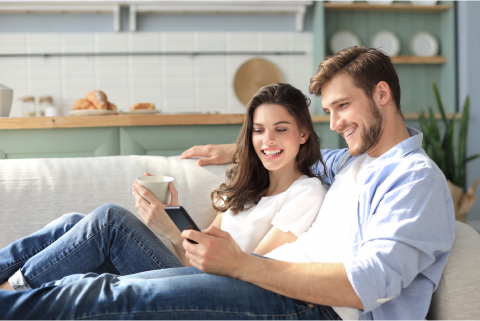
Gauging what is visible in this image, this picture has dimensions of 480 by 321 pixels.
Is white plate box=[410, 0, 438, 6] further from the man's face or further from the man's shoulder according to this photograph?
the man's shoulder

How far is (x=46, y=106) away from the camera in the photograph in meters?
3.43

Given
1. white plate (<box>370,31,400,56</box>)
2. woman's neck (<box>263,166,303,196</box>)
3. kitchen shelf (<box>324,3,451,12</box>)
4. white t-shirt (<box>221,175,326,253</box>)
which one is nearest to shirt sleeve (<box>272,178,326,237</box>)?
white t-shirt (<box>221,175,326,253</box>)

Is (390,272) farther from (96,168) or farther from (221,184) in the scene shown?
(96,168)

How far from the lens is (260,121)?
1500 millimetres

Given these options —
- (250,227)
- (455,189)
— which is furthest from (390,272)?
(455,189)

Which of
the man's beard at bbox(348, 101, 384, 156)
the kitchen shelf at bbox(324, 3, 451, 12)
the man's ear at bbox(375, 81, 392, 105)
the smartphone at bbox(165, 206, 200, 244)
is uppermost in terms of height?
the kitchen shelf at bbox(324, 3, 451, 12)

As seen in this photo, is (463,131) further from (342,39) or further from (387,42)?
(342,39)

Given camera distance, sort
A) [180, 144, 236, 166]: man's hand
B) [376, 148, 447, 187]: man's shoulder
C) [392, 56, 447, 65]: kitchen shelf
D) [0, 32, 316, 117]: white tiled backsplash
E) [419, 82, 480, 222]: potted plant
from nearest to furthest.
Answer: [376, 148, 447, 187]: man's shoulder, [180, 144, 236, 166]: man's hand, [419, 82, 480, 222]: potted plant, [0, 32, 316, 117]: white tiled backsplash, [392, 56, 447, 65]: kitchen shelf

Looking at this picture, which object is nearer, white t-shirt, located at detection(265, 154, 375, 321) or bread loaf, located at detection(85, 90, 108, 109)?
white t-shirt, located at detection(265, 154, 375, 321)

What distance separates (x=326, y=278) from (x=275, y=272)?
0.12 m

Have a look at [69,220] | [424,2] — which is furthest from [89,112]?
[424,2]

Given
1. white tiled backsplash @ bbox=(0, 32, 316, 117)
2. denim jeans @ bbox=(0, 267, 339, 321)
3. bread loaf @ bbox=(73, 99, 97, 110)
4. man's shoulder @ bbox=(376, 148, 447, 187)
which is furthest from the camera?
white tiled backsplash @ bbox=(0, 32, 316, 117)

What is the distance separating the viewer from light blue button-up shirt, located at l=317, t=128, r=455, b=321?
2.97ft

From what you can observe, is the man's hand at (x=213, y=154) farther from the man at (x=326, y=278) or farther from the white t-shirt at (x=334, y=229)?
the man at (x=326, y=278)
